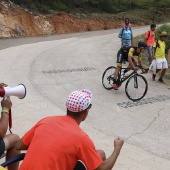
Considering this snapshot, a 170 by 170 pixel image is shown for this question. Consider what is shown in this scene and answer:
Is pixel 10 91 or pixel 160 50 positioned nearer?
pixel 10 91

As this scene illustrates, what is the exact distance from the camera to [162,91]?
31.3 feet

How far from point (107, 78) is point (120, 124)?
9.33ft

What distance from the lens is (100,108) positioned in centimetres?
750

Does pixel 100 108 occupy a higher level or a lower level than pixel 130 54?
lower

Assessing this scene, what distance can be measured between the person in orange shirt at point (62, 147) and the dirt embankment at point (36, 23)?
1994 cm

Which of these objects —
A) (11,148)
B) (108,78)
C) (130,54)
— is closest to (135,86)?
(130,54)

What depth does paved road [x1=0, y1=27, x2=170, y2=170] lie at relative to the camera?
540 cm

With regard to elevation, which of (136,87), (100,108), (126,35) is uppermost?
(126,35)

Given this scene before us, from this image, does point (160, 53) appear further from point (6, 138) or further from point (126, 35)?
point (6, 138)

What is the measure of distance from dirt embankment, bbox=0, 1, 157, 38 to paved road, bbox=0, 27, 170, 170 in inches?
427

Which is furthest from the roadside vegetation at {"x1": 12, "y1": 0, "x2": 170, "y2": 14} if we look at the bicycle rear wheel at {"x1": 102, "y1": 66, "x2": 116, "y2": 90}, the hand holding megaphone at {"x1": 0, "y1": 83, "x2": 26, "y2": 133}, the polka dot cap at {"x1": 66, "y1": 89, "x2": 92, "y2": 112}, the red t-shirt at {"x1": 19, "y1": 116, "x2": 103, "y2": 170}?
the red t-shirt at {"x1": 19, "y1": 116, "x2": 103, "y2": 170}

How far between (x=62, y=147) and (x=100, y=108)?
490cm

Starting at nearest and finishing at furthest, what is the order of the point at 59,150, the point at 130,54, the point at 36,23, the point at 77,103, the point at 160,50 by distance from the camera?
the point at 59,150, the point at 77,103, the point at 130,54, the point at 160,50, the point at 36,23

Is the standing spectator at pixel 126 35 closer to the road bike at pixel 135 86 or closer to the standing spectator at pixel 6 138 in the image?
the road bike at pixel 135 86
